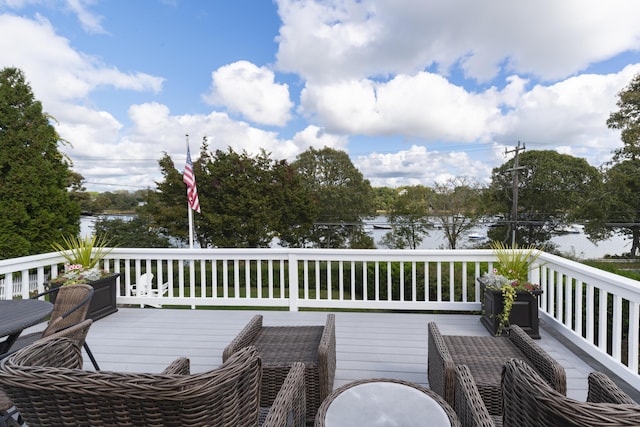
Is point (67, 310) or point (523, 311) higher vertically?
point (67, 310)

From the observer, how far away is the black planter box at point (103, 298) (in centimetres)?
384

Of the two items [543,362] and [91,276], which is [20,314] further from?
[543,362]

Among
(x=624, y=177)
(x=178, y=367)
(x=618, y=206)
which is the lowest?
(x=178, y=367)

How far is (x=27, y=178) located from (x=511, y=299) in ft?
32.2

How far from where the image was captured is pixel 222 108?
15492 mm

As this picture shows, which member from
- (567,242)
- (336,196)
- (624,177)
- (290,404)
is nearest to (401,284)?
(290,404)

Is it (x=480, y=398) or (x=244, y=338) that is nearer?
(x=480, y=398)

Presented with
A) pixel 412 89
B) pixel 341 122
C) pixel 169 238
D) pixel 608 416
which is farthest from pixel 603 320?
pixel 169 238

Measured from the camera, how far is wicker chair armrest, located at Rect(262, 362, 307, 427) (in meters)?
1.24

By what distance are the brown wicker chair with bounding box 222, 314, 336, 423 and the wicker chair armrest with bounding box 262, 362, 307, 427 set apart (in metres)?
0.33

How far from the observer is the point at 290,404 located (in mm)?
1391

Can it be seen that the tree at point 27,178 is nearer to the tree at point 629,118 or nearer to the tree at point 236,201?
the tree at point 236,201

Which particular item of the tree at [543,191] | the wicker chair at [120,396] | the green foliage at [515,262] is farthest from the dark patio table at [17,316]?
the tree at [543,191]

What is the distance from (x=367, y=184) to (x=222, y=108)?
966 cm
